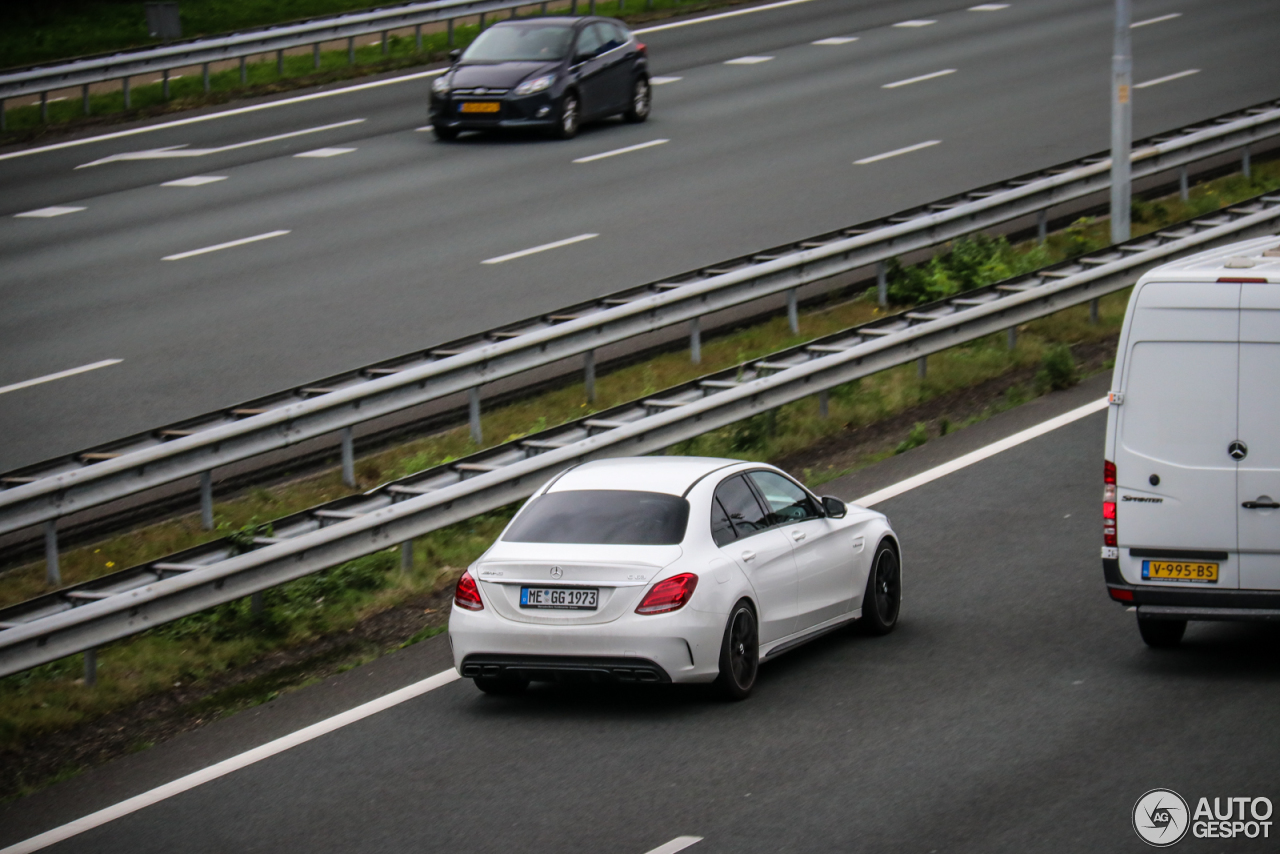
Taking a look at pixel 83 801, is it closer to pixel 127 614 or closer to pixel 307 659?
pixel 127 614

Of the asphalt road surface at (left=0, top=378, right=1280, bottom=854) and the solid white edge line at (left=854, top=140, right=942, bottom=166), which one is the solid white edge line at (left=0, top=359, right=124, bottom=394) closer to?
the asphalt road surface at (left=0, top=378, right=1280, bottom=854)

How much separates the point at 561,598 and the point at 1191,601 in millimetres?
3462

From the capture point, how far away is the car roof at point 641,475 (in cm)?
1070

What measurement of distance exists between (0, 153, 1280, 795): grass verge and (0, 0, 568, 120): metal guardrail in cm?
1557

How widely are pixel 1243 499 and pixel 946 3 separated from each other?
33.6 meters

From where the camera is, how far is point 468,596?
10.3 meters

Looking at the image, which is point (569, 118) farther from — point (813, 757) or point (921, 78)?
point (813, 757)

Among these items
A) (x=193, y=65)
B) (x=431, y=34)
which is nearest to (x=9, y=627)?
(x=193, y=65)

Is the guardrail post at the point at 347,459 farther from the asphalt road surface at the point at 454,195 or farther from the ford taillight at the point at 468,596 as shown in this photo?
the ford taillight at the point at 468,596

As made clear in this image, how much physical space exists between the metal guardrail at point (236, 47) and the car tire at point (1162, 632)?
2316 cm

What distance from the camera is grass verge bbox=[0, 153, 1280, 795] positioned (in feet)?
36.6

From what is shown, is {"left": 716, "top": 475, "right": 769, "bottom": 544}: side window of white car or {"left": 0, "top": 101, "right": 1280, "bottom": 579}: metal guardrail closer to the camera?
{"left": 716, "top": 475, "right": 769, "bottom": 544}: side window of white car

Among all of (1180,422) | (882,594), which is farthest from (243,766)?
(1180,422)

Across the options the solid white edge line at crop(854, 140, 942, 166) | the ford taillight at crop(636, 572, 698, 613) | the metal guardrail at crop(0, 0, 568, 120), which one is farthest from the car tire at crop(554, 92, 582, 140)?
the ford taillight at crop(636, 572, 698, 613)
